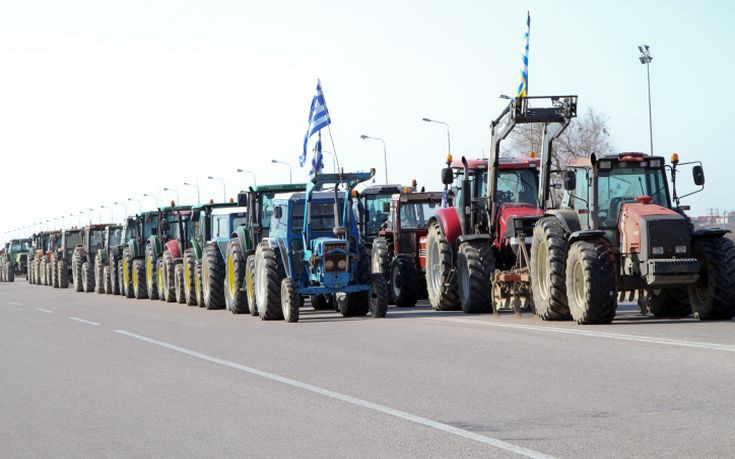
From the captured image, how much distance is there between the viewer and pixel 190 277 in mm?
32562

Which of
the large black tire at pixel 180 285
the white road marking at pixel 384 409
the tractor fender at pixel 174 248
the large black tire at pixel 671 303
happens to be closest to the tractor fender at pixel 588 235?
the large black tire at pixel 671 303

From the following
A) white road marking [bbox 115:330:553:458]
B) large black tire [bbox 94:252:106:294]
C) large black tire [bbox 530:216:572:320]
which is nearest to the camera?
white road marking [bbox 115:330:553:458]

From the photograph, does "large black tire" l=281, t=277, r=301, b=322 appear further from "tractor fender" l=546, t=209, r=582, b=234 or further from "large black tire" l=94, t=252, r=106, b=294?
"large black tire" l=94, t=252, r=106, b=294

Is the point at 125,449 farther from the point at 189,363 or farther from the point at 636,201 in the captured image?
the point at 636,201

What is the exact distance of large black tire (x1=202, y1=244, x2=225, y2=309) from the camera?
96.8 feet

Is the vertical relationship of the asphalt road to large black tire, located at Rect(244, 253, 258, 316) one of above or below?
below

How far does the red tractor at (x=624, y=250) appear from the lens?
18516 mm

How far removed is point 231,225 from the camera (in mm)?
30328

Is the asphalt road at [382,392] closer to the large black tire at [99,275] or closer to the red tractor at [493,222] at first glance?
the red tractor at [493,222]

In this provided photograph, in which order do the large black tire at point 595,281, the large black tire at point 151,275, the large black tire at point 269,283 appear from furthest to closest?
the large black tire at point 151,275 < the large black tire at point 269,283 < the large black tire at point 595,281

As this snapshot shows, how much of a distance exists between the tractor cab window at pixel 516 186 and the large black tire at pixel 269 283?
4.52 metres

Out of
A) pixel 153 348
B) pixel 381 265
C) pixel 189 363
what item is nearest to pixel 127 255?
pixel 381 265

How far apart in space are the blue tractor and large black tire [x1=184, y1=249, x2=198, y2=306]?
770cm

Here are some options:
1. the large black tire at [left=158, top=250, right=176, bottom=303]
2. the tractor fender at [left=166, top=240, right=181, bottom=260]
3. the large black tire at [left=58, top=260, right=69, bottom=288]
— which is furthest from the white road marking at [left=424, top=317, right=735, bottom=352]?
the large black tire at [left=58, top=260, right=69, bottom=288]
